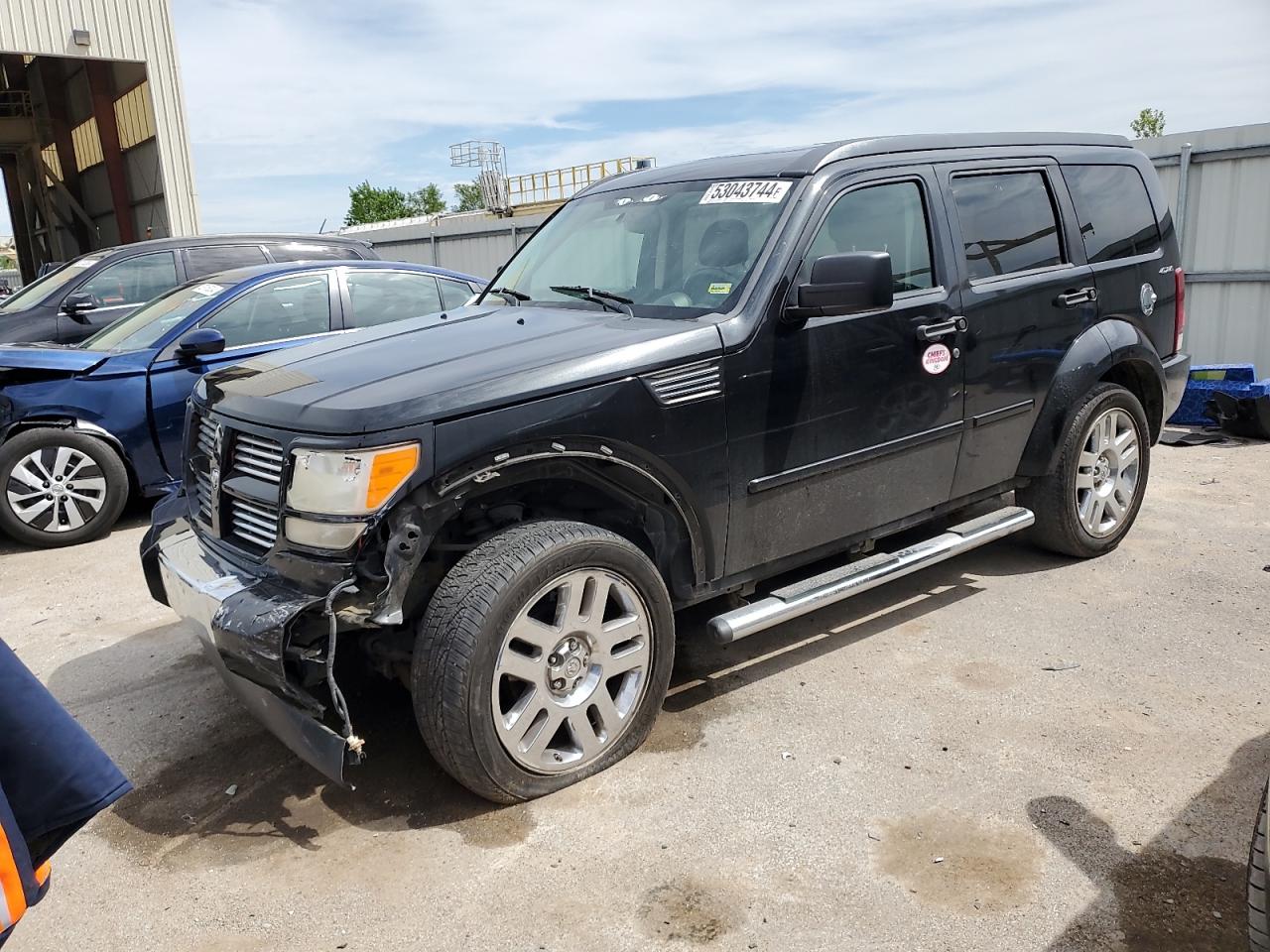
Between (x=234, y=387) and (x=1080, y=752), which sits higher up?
(x=234, y=387)

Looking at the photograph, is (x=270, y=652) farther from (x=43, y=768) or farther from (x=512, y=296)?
(x=512, y=296)

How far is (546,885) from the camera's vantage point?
280 cm

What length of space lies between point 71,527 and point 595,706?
461cm

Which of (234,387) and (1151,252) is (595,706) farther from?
(1151,252)

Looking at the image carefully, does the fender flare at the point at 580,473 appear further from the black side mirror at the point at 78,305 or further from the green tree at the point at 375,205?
the green tree at the point at 375,205

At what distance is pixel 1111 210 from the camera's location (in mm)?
5066

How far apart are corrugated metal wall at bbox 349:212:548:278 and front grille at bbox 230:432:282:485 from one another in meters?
13.3

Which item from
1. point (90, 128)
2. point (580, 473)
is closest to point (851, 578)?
point (580, 473)

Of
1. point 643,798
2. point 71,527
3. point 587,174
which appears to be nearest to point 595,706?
point 643,798

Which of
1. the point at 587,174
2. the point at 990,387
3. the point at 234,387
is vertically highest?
the point at 587,174

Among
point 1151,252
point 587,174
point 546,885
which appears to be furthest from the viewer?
point 587,174

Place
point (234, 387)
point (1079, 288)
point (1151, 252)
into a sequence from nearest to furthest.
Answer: point (234, 387), point (1079, 288), point (1151, 252)

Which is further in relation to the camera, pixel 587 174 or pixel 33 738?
pixel 587 174

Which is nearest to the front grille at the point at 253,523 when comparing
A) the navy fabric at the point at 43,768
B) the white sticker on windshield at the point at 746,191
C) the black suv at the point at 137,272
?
the navy fabric at the point at 43,768
